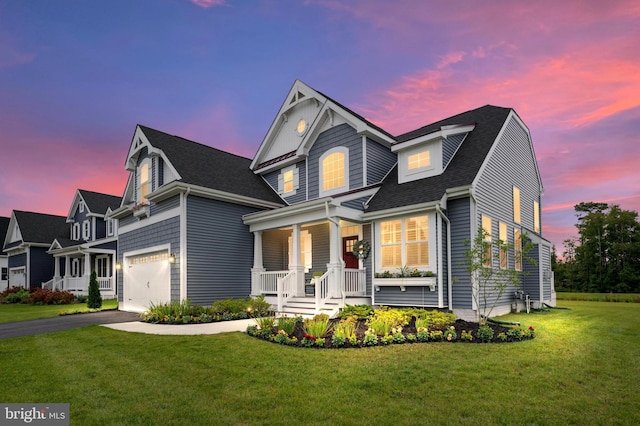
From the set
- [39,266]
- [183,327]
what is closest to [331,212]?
[183,327]

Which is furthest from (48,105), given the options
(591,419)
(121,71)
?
(591,419)

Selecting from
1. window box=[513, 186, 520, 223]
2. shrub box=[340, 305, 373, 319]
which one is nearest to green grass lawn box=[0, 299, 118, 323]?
shrub box=[340, 305, 373, 319]

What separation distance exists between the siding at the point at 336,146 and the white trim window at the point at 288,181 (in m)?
0.97

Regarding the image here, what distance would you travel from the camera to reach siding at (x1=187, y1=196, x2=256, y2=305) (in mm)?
14266

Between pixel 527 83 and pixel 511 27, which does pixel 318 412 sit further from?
pixel 527 83

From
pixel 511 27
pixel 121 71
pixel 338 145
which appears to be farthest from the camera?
pixel 121 71

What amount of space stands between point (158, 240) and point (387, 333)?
10.7 metres

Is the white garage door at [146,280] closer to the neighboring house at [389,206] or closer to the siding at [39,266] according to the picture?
the neighboring house at [389,206]

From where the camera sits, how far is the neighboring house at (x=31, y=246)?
31.6m

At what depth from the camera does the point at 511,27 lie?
1202cm

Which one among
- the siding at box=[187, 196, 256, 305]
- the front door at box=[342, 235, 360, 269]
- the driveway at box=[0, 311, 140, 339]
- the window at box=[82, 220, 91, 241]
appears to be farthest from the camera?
the window at box=[82, 220, 91, 241]

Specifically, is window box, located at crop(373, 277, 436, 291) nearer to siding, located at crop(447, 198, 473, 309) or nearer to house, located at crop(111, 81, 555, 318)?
house, located at crop(111, 81, 555, 318)

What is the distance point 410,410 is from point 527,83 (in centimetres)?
1384

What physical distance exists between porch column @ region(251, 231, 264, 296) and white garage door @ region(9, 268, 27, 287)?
26.6 m
